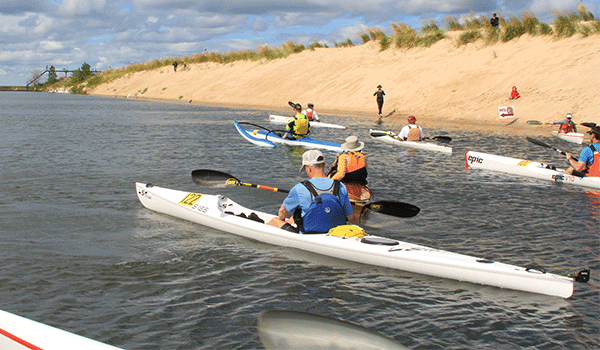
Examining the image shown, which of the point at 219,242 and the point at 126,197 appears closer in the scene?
the point at 219,242

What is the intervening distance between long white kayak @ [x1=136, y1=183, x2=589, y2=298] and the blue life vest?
5.2 inches

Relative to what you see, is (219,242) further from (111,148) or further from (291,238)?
(111,148)

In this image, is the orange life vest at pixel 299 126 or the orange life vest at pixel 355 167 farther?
the orange life vest at pixel 299 126

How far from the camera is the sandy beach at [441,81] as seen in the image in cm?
2483

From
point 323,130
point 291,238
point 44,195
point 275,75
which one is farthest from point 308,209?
point 275,75

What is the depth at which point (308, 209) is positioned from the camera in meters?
6.55

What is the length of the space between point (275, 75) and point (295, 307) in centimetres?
4316

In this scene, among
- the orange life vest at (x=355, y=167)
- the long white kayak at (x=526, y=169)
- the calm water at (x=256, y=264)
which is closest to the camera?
the calm water at (x=256, y=264)

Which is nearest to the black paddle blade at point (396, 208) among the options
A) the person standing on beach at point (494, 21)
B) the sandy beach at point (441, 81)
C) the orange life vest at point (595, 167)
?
the orange life vest at point (595, 167)

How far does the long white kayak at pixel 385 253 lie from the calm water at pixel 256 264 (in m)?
0.13

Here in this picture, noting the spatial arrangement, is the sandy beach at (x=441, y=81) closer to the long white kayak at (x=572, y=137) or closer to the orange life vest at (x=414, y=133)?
the long white kayak at (x=572, y=137)

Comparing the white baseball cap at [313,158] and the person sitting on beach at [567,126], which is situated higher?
the person sitting on beach at [567,126]

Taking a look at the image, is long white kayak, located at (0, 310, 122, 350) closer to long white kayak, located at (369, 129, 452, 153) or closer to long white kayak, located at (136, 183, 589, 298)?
long white kayak, located at (136, 183, 589, 298)

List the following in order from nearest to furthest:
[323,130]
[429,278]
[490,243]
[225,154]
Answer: [429,278], [490,243], [225,154], [323,130]
